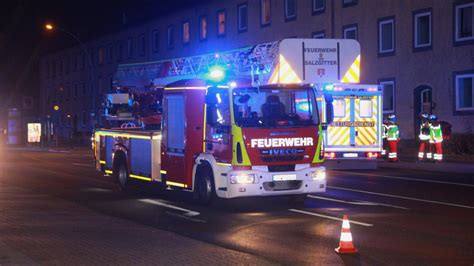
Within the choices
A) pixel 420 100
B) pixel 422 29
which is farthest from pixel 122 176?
pixel 422 29

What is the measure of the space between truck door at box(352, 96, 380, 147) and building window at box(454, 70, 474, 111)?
37.0 ft

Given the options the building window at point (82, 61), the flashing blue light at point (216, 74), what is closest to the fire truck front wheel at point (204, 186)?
the flashing blue light at point (216, 74)

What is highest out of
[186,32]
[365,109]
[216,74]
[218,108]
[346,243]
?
[186,32]

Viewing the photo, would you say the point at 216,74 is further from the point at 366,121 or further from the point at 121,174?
the point at 366,121

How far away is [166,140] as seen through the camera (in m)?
15.5

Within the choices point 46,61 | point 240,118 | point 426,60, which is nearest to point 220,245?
point 240,118

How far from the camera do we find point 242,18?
1976 inches

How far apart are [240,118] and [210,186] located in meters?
1.70

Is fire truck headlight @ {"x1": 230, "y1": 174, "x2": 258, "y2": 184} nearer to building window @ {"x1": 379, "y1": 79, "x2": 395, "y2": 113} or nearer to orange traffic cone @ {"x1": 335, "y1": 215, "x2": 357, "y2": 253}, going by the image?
orange traffic cone @ {"x1": 335, "y1": 215, "x2": 357, "y2": 253}

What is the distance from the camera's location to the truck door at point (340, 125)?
2341 centimetres

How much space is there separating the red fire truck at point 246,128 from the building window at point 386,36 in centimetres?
2204

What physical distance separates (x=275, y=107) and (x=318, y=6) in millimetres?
29847

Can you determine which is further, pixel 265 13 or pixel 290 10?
pixel 265 13

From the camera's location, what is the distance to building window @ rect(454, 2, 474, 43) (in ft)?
108
